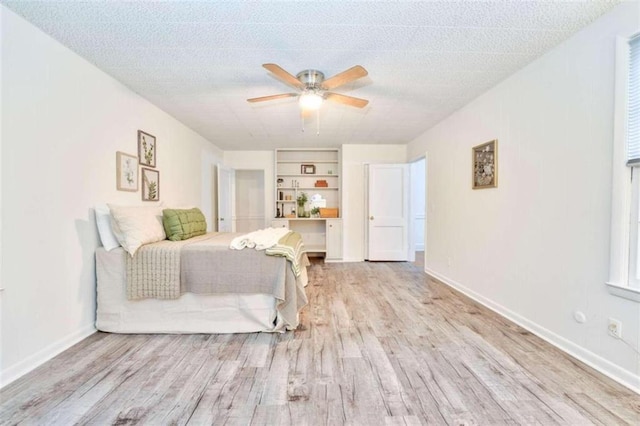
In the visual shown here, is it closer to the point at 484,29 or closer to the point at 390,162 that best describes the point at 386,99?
the point at 484,29

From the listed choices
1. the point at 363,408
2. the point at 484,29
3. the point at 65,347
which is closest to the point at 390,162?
the point at 484,29

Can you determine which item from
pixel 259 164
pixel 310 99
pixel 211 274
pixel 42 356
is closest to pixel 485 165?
pixel 310 99

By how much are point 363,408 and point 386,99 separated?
116 inches

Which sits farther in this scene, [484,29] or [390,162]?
[390,162]

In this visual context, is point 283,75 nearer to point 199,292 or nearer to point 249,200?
point 199,292

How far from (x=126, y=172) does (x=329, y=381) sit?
8.98ft

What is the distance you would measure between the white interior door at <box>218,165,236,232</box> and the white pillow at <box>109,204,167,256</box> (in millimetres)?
2715

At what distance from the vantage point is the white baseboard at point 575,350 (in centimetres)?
175

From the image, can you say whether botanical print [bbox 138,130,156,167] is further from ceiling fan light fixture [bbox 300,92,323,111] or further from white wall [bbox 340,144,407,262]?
white wall [bbox 340,144,407,262]

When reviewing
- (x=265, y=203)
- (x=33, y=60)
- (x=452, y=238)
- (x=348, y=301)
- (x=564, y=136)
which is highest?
(x=33, y=60)

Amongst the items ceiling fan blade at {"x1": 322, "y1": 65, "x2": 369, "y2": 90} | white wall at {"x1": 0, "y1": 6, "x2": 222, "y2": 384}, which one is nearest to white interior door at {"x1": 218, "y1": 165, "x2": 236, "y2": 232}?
white wall at {"x1": 0, "y1": 6, "x2": 222, "y2": 384}

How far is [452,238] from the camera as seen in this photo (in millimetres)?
3943

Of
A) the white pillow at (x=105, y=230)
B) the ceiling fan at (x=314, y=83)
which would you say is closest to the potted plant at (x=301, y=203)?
the ceiling fan at (x=314, y=83)

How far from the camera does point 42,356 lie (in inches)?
79.5
